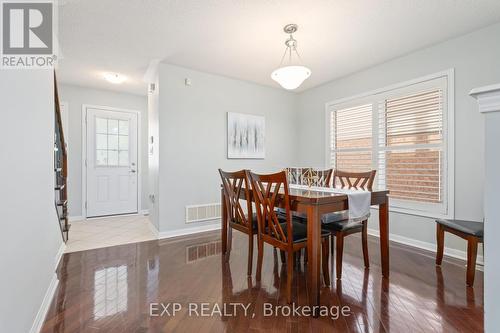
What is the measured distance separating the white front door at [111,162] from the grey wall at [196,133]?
1.99 meters

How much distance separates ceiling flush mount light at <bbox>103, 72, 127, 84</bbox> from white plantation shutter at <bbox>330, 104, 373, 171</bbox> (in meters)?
3.61

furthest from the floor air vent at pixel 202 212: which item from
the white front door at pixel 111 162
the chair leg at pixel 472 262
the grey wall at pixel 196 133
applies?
the chair leg at pixel 472 262

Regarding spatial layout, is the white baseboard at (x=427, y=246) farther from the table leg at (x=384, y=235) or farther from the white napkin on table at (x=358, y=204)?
the white napkin on table at (x=358, y=204)

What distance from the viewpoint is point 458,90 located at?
2.80 m

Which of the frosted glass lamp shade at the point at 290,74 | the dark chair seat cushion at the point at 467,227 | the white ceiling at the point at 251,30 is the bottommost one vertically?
Answer: the dark chair seat cushion at the point at 467,227

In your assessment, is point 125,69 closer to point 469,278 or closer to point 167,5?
point 167,5

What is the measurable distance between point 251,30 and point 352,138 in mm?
2340

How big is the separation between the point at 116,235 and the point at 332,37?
12.7 feet

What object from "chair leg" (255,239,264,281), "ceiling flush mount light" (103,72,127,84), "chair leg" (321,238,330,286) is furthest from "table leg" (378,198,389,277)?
"ceiling flush mount light" (103,72,127,84)

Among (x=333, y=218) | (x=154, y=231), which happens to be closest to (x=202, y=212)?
(x=154, y=231)

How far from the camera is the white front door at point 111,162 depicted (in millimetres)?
4793

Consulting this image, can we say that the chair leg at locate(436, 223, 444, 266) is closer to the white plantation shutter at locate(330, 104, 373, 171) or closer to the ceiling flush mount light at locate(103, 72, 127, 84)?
the white plantation shutter at locate(330, 104, 373, 171)

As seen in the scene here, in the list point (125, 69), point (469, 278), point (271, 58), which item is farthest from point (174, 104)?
point (469, 278)

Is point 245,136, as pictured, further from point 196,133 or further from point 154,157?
point 154,157
